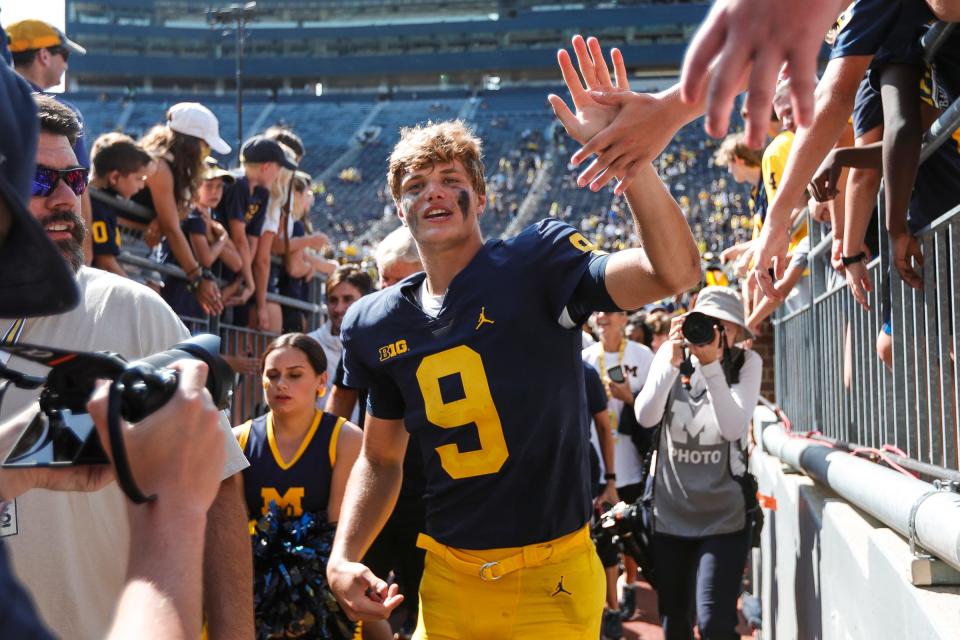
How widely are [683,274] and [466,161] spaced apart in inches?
40.9

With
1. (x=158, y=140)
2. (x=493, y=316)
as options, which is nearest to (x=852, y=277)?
(x=493, y=316)

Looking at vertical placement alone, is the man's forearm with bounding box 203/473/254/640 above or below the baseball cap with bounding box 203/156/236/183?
below

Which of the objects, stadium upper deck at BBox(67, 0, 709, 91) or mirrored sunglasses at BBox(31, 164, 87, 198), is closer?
mirrored sunglasses at BBox(31, 164, 87, 198)

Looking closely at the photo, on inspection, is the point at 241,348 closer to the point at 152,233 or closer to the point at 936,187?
the point at 152,233

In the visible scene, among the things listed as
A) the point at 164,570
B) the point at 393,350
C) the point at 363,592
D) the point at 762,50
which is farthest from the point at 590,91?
the point at 363,592

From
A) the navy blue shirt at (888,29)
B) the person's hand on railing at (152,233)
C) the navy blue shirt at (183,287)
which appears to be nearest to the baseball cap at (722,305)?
the navy blue shirt at (888,29)

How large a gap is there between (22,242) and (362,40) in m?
78.7

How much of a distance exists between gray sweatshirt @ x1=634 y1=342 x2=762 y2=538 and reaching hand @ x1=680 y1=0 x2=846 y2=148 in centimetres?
390

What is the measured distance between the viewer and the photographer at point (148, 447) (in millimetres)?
1066

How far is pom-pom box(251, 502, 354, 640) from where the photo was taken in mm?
4047

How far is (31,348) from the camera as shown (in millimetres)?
1139

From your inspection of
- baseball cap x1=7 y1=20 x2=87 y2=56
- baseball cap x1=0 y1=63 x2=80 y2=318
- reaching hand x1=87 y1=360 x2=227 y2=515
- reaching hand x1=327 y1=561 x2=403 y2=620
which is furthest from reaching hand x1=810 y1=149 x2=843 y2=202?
baseball cap x1=7 y1=20 x2=87 y2=56

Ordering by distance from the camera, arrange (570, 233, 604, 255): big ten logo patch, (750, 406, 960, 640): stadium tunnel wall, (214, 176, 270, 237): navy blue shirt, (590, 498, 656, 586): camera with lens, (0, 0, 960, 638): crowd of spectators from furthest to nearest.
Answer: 1. (214, 176, 270, 237): navy blue shirt
2. (590, 498, 656, 586): camera with lens
3. (570, 233, 604, 255): big ten logo patch
4. (0, 0, 960, 638): crowd of spectators
5. (750, 406, 960, 640): stadium tunnel wall

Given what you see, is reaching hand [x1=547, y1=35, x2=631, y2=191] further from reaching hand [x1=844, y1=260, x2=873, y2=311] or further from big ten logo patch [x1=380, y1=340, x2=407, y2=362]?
reaching hand [x1=844, y1=260, x2=873, y2=311]
